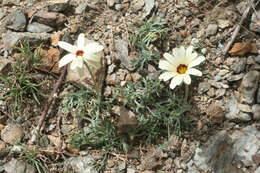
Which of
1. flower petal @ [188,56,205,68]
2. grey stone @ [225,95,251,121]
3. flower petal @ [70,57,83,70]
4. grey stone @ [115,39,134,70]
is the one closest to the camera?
flower petal @ [70,57,83,70]

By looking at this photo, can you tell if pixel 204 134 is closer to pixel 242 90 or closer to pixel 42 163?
pixel 242 90

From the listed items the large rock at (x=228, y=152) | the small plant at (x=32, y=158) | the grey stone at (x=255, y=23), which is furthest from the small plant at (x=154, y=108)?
the grey stone at (x=255, y=23)

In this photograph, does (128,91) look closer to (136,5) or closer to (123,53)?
(123,53)

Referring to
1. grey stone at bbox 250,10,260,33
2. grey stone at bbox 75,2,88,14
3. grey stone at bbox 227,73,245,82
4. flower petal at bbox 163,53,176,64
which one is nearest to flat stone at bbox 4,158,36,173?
flower petal at bbox 163,53,176,64

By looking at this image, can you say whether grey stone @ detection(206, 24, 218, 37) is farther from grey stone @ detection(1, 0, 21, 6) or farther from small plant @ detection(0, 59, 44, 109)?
Answer: grey stone @ detection(1, 0, 21, 6)

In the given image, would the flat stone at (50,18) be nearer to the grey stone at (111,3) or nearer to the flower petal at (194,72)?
the grey stone at (111,3)

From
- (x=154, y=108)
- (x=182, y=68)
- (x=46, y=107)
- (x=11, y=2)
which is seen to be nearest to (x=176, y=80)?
(x=182, y=68)

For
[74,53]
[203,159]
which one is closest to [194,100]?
[203,159]
